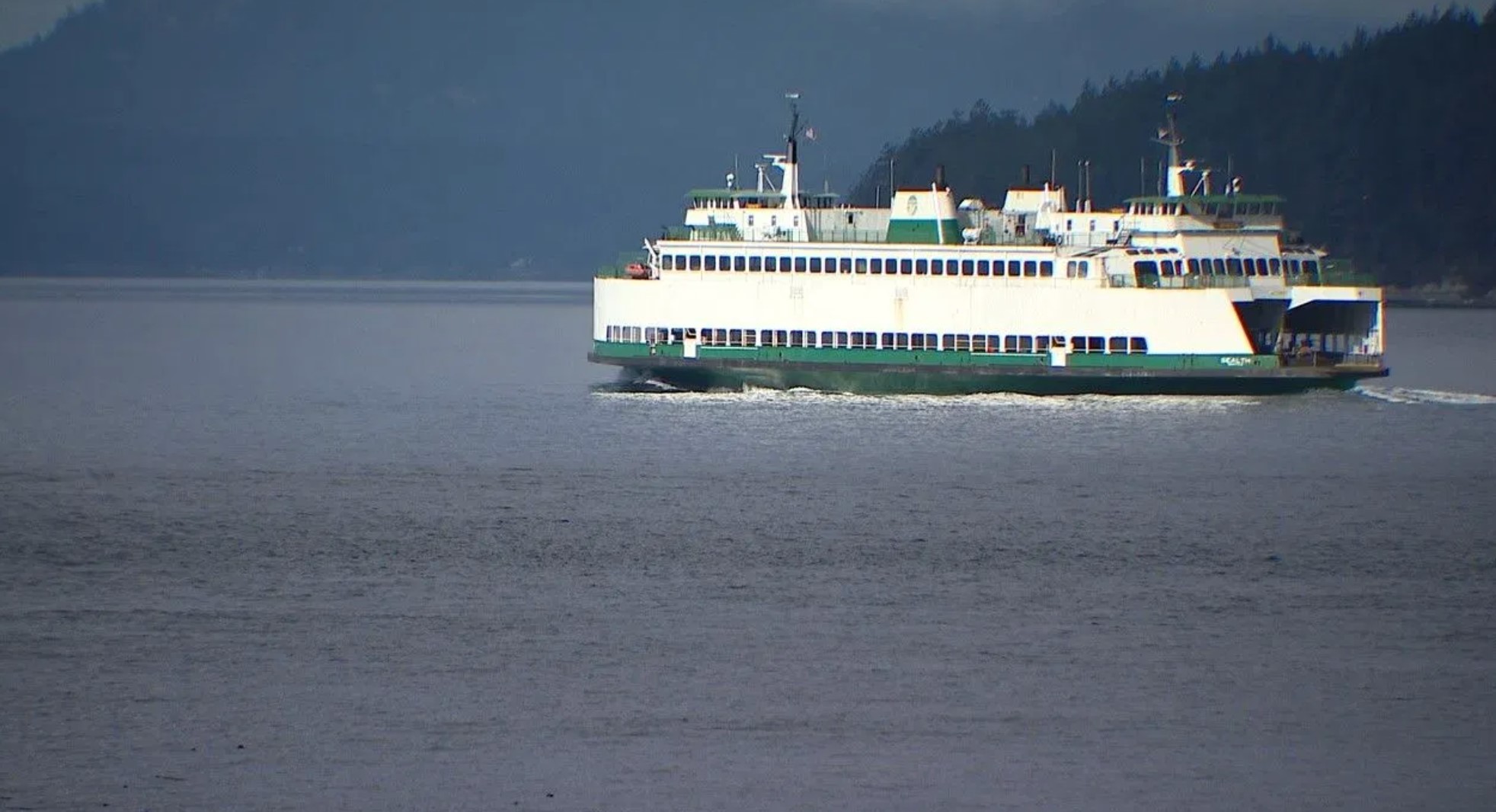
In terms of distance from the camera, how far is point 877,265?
57219 millimetres

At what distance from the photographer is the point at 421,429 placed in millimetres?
54250

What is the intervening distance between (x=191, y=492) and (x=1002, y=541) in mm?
15669

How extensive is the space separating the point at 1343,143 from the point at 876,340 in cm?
11426

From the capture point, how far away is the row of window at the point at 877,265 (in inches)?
2211

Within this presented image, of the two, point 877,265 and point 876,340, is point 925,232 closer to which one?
point 877,265

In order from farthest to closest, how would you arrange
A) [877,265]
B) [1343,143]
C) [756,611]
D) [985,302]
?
[1343,143], [877,265], [985,302], [756,611]

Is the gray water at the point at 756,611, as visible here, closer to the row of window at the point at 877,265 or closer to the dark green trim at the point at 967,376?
the dark green trim at the point at 967,376

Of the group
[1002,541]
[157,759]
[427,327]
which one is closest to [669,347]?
[1002,541]

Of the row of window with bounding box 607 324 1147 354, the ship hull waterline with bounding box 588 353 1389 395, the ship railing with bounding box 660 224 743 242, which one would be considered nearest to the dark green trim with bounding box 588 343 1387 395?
the ship hull waterline with bounding box 588 353 1389 395

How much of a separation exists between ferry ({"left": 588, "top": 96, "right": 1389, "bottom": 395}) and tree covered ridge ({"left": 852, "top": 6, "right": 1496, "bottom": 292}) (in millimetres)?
78960

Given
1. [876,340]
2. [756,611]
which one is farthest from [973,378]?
[756,611]

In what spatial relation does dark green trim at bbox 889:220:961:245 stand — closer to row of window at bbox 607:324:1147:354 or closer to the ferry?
the ferry

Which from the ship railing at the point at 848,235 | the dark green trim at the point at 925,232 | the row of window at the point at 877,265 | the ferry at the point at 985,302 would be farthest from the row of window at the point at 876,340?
the ship railing at the point at 848,235

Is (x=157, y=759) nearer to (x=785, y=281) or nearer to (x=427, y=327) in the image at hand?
(x=785, y=281)
